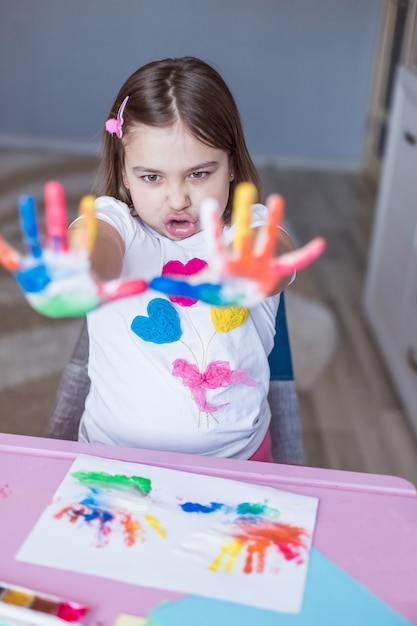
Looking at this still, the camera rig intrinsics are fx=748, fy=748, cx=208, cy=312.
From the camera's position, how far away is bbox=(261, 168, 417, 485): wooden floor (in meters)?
1.96

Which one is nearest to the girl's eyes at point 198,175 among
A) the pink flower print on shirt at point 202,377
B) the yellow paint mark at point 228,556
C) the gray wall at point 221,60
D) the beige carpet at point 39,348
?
the pink flower print on shirt at point 202,377

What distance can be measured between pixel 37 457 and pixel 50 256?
35cm

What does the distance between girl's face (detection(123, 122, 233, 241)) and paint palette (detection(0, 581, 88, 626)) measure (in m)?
0.51

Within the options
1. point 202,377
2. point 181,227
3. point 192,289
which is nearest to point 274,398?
point 202,377

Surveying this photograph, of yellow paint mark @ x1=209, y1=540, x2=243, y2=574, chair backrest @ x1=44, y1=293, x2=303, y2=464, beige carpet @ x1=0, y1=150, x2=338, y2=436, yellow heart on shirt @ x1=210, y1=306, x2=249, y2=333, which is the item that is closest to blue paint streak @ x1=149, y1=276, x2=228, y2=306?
yellow paint mark @ x1=209, y1=540, x2=243, y2=574

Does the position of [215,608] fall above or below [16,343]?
above

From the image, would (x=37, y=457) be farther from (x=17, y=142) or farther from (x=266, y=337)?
(x=17, y=142)

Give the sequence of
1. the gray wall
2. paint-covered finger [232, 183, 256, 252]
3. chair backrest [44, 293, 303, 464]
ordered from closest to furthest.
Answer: paint-covered finger [232, 183, 256, 252] → chair backrest [44, 293, 303, 464] → the gray wall

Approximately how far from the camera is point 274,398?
1.27 metres

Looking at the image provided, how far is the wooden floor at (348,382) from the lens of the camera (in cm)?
196

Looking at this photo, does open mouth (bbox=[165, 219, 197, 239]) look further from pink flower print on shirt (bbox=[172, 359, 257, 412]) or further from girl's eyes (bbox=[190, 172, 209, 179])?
pink flower print on shirt (bbox=[172, 359, 257, 412])

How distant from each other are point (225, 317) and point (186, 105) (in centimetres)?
29

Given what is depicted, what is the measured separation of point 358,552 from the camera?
2.56 feet

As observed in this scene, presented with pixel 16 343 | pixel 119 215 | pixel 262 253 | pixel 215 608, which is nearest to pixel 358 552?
pixel 215 608
